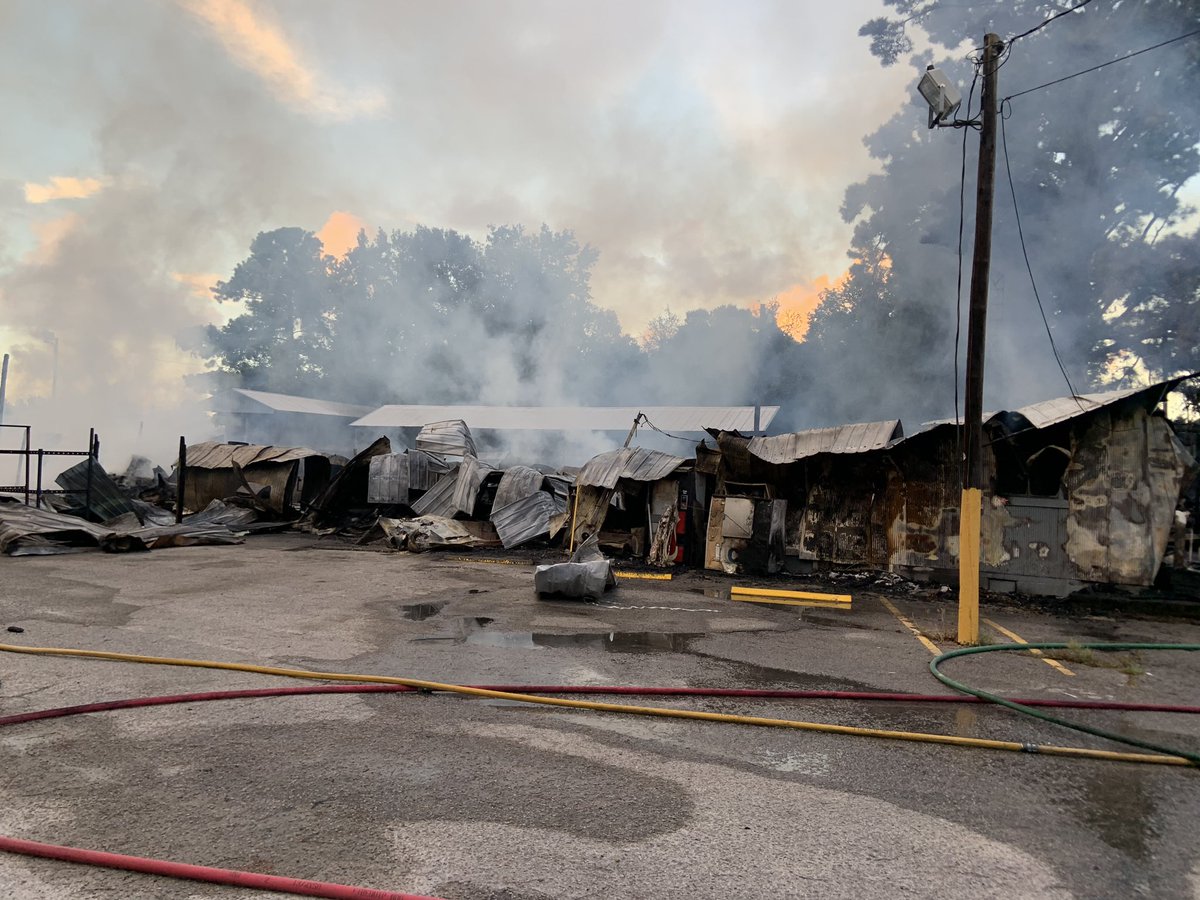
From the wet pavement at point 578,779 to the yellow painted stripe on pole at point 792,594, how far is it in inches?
125

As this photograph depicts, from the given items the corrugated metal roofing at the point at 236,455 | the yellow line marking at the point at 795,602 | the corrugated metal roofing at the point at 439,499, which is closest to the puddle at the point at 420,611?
the yellow line marking at the point at 795,602

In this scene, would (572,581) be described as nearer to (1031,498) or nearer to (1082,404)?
(1031,498)

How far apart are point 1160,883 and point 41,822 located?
15.0ft

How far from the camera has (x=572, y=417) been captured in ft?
97.6

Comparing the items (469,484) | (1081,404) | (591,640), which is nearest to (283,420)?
(469,484)

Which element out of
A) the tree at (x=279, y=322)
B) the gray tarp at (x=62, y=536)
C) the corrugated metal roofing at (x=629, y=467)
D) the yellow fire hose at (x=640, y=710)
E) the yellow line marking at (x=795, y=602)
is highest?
the tree at (x=279, y=322)

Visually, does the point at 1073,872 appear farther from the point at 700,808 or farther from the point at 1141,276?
the point at 1141,276

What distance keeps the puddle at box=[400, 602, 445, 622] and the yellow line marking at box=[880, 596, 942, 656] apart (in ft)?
17.3

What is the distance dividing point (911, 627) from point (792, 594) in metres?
2.22

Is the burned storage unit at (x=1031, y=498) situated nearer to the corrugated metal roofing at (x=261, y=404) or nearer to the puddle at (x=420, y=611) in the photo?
the puddle at (x=420, y=611)

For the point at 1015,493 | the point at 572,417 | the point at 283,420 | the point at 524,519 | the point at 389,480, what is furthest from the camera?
the point at 283,420

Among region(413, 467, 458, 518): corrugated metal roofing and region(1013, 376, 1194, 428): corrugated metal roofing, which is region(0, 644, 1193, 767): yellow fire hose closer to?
region(1013, 376, 1194, 428): corrugated metal roofing

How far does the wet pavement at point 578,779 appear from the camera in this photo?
2787mm

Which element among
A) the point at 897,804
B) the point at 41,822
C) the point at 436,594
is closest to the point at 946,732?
the point at 897,804
